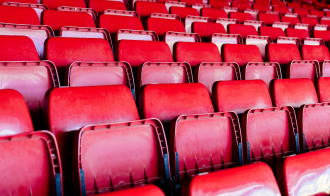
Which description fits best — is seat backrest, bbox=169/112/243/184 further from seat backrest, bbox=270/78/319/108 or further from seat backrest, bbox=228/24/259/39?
seat backrest, bbox=228/24/259/39

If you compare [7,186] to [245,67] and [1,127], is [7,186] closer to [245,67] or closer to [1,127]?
[1,127]

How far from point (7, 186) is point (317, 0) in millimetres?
2489

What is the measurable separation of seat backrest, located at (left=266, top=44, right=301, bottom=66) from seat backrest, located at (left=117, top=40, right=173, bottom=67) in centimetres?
33

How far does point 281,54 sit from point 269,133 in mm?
409

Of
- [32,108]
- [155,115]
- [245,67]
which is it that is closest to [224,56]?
[245,67]

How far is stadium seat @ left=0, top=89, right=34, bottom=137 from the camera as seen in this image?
0.32m

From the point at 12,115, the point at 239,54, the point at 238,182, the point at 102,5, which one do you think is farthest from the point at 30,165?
the point at 102,5

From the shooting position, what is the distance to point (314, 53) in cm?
89

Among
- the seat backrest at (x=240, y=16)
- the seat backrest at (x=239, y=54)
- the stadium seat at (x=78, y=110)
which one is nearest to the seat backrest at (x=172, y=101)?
the stadium seat at (x=78, y=110)

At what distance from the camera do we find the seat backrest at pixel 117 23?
0.74 meters

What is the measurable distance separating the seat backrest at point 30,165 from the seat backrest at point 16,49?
24 cm

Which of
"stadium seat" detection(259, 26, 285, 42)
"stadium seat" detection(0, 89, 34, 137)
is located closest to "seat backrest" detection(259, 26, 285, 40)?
"stadium seat" detection(259, 26, 285, 42)

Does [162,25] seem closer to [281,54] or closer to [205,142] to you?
[281,54]

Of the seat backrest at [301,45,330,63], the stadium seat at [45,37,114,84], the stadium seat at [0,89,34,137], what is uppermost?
the stadium seat at [45,37,114,84]
